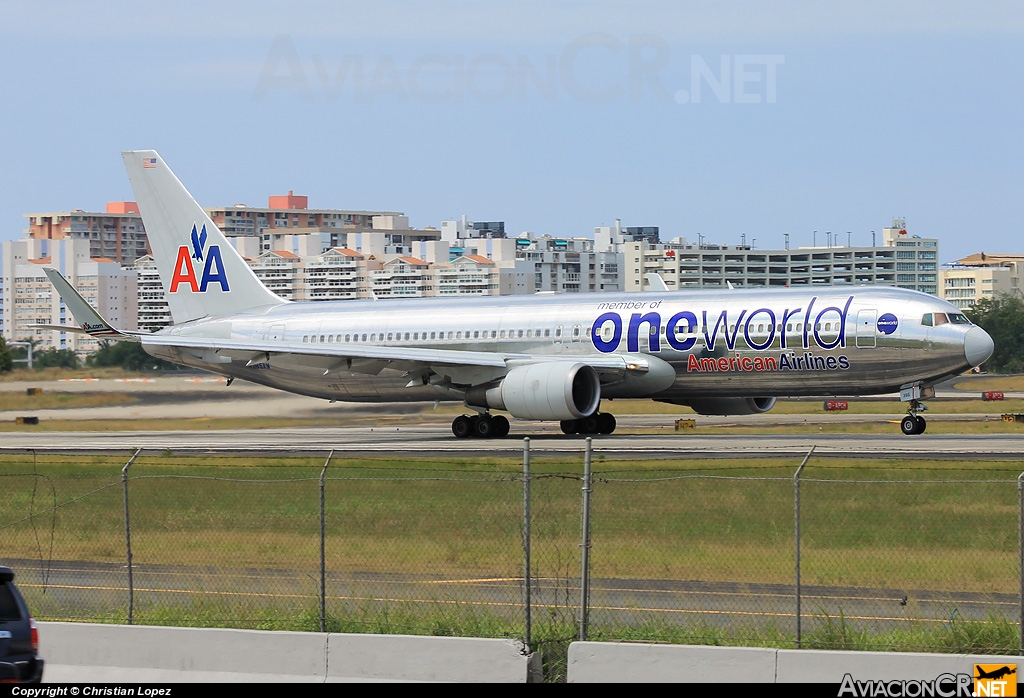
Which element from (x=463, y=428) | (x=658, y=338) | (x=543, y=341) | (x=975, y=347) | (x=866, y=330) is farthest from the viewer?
Answer: (x=463, y=428)

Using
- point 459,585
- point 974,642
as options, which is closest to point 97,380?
point 459,585

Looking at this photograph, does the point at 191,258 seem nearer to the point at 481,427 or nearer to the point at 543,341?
the point at 481,427

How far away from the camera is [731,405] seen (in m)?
44.1

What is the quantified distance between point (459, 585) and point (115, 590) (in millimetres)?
4600

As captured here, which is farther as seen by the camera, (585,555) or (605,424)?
(605,424)

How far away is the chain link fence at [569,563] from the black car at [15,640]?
3.79m

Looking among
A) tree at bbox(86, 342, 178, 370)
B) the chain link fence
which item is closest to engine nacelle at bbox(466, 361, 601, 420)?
the chain link fence

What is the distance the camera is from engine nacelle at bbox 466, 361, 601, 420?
3969 cm

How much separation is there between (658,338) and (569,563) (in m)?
22.0

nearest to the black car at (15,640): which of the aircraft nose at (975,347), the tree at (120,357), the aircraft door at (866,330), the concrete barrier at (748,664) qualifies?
the concrete barrier at (748,664)

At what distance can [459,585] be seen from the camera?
17.8 m

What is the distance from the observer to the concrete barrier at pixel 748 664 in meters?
13.4

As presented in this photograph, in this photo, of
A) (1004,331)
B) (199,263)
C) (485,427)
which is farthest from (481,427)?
(1004,331)

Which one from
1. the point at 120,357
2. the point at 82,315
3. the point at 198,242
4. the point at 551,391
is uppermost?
the point at 198,242
